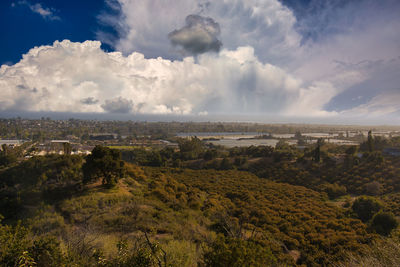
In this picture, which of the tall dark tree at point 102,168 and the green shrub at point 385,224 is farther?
the tall dark tree at point 102,168

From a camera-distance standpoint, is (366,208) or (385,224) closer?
(385,224)

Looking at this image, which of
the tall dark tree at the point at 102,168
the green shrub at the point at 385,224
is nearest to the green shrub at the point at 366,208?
the green shrub at the point at 385,224

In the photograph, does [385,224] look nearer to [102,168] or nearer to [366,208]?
[366,208]

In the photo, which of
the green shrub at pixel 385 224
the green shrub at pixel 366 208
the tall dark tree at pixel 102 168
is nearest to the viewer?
the green shrub at pixel 385 224

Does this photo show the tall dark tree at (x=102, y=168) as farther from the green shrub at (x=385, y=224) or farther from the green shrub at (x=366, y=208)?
the green shrub at (x=366, y=208)

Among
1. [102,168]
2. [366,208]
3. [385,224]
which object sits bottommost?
[366,208]

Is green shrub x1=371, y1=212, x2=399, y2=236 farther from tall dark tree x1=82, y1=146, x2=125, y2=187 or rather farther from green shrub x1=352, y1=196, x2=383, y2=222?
tall dark tree x1=82, y1=146, x2=125, y2=187

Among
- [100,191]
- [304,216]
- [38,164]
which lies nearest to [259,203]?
[304,216]

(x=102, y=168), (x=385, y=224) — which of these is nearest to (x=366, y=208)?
(x=385, y=224)

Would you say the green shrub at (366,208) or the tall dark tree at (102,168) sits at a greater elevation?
the tall dark tree at (102,168)

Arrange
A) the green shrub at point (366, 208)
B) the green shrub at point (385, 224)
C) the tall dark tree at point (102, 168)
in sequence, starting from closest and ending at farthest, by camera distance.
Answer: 1. the green shrub at point (385, 224)
2. the tall dark tree at point (102, 168)
3. the green shrub at point (366, 208)
